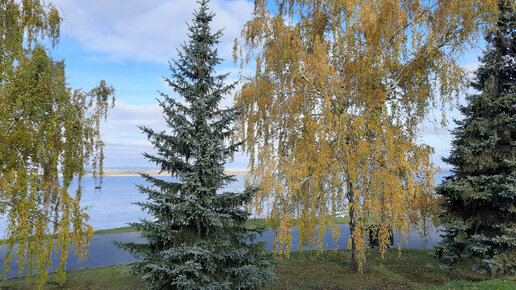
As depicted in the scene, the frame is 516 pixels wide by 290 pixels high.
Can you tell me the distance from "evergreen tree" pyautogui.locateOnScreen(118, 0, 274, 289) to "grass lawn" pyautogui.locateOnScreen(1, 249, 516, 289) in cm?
286

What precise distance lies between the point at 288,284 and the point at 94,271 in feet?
30.6

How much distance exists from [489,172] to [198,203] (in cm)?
1052

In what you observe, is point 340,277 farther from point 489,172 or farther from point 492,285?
point 489,172

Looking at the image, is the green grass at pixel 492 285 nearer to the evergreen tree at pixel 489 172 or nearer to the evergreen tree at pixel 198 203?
the evergreen tree at pixel 489 172

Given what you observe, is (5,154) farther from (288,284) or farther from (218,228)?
(288,284)

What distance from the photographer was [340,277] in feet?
37.3

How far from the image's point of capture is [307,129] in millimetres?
10023

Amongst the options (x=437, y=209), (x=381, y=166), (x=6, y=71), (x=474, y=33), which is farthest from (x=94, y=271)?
(x=474, y=33)

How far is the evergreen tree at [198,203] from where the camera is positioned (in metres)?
7.98

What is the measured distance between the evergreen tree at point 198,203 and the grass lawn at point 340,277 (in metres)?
2.86

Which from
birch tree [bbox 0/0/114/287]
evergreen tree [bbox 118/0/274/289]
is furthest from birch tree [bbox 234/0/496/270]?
birch tree [bbox 0/0/114/287]

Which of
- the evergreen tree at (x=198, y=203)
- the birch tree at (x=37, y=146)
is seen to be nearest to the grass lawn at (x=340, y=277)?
the evergreen tree at (x=198, y=203)

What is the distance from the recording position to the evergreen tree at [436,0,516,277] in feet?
32.7

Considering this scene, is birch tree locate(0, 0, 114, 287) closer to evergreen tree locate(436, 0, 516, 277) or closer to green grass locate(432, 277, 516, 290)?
green grass locate(432, 277, 516, 290)
